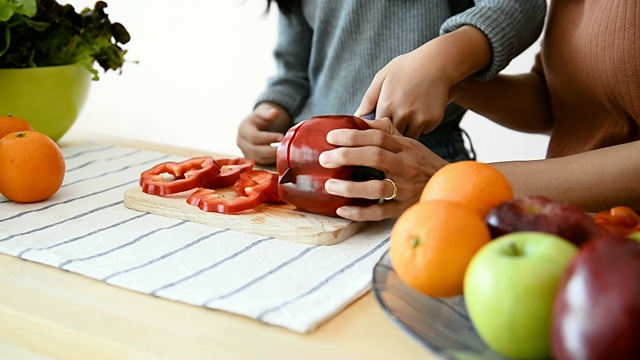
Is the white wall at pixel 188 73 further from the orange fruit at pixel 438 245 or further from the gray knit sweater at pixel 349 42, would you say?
the orange fruit at pixel 438 245

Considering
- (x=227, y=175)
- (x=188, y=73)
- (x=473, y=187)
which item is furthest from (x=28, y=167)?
(x=188, y=73)

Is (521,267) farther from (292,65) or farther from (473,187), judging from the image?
(292,65)

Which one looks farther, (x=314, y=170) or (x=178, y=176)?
(x=178, y=176)

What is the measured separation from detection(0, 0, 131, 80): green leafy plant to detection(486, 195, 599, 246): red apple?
996mm

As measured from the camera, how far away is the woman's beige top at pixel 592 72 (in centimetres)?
108

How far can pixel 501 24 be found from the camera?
3.90 feet

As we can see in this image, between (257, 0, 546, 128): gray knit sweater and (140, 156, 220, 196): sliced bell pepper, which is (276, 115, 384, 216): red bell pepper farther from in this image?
(257, 0, 546, 128): gray knit sweater

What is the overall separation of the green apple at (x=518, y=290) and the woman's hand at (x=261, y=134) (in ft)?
2.92

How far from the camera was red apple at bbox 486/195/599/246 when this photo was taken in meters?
0.61

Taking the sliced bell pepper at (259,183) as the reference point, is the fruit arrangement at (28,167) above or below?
above

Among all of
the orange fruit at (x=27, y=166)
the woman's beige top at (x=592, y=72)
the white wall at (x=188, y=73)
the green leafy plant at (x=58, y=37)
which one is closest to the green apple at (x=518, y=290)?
the woman's beige top at (x=592, y=72)

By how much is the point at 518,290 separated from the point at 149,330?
0.37 m

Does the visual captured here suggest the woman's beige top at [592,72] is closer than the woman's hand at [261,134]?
Yes

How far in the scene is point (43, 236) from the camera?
98 centimetres
